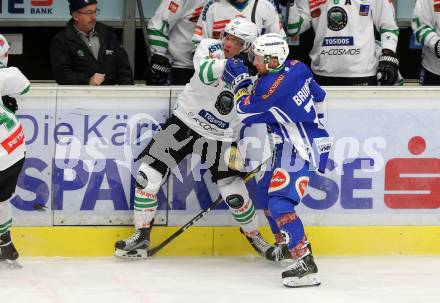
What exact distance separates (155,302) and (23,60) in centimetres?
302

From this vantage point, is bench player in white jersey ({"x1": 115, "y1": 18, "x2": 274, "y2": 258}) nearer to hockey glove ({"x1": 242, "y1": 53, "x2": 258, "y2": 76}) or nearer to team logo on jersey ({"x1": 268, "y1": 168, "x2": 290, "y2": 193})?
hockey glove ({"x1": 242, "y1": 53, "x2": 258, "y2": 76})

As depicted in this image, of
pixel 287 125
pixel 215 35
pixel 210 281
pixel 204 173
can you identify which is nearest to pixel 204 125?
pixel 204 173

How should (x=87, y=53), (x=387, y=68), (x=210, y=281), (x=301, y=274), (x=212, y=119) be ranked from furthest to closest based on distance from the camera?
1. (x=387, y=68)
2. (x=87, y=53)
3. (x=212, y=119)
4. (x=210, y=281)
5. (x=301, y=274)

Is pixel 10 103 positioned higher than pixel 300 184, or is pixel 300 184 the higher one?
pixel 10 103

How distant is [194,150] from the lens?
6746 mm

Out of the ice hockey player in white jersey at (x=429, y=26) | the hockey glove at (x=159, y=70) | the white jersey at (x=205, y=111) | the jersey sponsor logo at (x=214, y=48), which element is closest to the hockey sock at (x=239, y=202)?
the white jersey at (x=205, y=111)

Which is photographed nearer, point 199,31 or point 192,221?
point 192,221

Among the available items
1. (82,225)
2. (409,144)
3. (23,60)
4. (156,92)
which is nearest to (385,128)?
(409,144)

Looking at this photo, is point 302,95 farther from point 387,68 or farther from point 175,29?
point 175,29

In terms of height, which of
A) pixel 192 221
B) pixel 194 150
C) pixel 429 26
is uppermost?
pixel 429 26

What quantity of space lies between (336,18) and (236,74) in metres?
1.29

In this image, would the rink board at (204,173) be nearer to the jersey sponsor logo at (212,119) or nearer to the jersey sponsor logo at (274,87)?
the jersey sponsor logo at (212,119)

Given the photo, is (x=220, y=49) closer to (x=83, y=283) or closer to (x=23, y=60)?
(x=83, y=283)

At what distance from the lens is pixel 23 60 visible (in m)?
8.23
